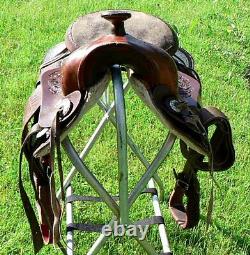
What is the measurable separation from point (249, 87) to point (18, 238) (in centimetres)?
215

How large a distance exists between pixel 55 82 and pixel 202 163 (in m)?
0.58

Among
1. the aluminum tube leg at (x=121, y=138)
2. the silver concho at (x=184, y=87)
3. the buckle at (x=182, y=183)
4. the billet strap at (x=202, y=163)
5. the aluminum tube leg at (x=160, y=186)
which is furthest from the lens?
the aluminum tube leg at (x=160, y=186)

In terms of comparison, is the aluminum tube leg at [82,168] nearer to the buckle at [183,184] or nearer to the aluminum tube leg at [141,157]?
the buckle at [183,184]

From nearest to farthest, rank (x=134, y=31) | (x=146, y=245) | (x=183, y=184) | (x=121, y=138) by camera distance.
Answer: (x=121, y=138) < (x=146, y=245) < (x=183, y=184) < (x=134, y=31)

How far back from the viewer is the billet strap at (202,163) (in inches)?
62.3

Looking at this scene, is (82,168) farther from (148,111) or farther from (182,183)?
(148,111)

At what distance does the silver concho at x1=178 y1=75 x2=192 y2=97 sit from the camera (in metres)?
1.70

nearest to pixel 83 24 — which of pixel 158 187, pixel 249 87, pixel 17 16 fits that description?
pixel 158 187

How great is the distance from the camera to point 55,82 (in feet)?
5.62

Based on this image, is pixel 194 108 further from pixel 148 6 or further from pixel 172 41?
pixel 148 6

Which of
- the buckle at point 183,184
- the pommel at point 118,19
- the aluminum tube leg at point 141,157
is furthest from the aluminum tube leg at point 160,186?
the pommel at point 118,19

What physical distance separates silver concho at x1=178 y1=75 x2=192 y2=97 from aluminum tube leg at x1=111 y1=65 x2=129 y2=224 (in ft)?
1.10

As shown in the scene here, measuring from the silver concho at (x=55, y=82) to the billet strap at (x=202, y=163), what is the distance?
46cm

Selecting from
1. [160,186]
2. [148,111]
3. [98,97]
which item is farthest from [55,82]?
[148,111]
